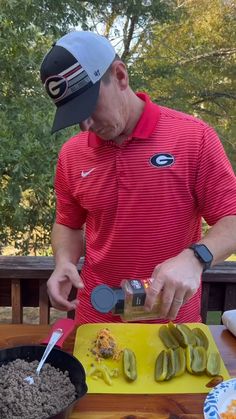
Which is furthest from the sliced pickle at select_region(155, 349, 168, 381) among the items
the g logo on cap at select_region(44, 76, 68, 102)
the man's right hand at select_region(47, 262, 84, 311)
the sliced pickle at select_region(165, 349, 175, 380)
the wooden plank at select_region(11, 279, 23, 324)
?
the wooden plank at select_region(11, 279, 23, 324)

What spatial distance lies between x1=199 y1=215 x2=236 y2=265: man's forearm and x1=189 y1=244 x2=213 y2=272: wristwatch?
54 millimetres

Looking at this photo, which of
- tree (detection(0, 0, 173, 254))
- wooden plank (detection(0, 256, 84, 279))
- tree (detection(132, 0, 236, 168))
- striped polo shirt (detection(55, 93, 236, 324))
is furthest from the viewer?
tree (detection(132, 0, 236, 168))

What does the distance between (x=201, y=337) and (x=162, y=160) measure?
635 mm

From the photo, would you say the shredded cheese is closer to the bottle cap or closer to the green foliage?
the bottle cap

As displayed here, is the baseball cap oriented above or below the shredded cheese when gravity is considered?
above

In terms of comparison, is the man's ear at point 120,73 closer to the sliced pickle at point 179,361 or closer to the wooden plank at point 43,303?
the sliced pickle at point 179,361

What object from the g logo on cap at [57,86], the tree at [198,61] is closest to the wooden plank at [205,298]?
the g logo on cap at [57,86]

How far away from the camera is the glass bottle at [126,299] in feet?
4.15

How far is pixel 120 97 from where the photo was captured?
1.60 meters

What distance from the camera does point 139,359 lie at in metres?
1.47

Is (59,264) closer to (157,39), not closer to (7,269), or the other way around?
(7,269)

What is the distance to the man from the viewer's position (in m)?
1.51

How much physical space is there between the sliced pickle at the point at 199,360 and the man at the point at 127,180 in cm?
27

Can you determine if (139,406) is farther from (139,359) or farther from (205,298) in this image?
(205,298)
